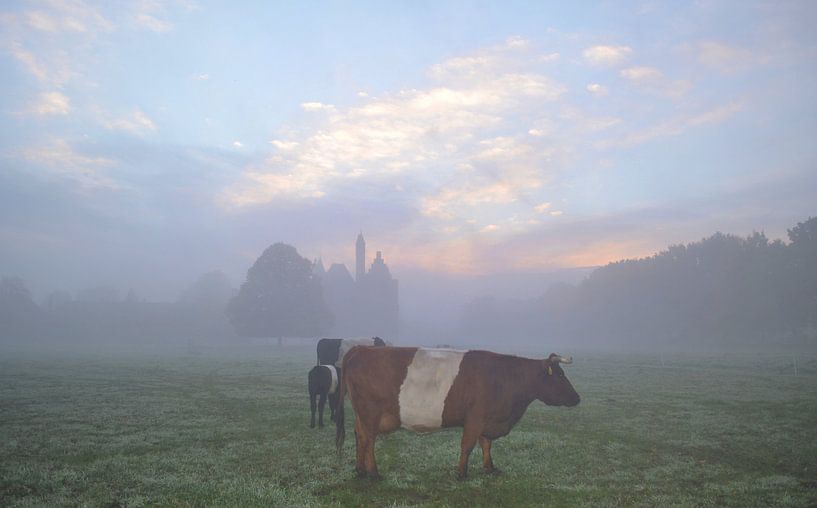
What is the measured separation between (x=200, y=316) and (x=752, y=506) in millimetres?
100501

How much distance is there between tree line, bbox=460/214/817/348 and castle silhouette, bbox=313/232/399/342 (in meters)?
46.9

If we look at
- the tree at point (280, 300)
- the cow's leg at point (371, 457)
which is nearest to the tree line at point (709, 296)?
the tree at point (280, 300)

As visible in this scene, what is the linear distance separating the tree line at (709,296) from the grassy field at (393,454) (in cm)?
5086

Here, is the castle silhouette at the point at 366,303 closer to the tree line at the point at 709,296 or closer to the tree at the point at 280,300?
the tree at the point at 280,300

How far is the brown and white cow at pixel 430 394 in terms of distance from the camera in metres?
9.95

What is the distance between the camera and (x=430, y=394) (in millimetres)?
9969

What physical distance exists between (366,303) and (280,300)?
47077mm

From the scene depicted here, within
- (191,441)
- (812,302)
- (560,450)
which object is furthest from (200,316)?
(812,302)

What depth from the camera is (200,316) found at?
9512 cm

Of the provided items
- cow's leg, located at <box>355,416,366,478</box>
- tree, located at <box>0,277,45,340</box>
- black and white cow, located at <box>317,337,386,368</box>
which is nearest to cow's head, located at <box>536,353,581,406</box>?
cow's leg, located at <box>355,416,366,478</box>

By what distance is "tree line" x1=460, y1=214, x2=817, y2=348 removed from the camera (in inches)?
2467

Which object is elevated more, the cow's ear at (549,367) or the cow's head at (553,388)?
the cow's ear at (549,367)

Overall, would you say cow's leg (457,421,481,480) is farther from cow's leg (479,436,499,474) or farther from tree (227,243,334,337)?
tree (227,243,334,337)

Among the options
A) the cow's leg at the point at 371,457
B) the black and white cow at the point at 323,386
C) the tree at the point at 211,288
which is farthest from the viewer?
the tree at the point at 211,288
